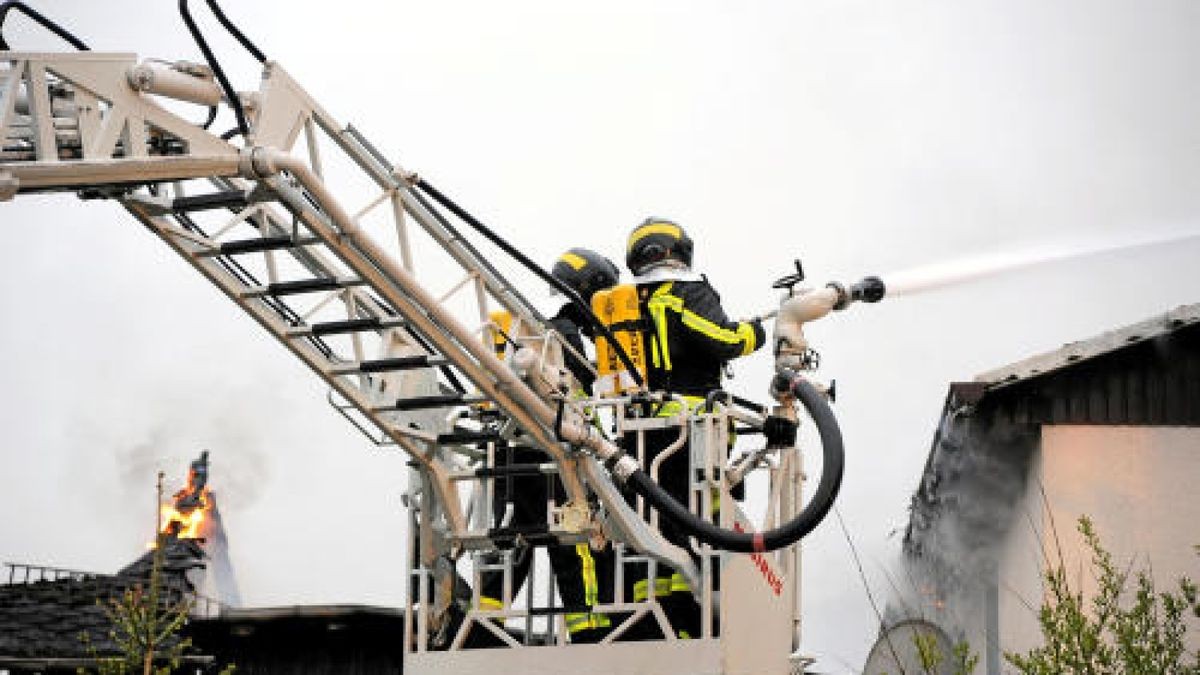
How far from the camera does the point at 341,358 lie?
10602mm

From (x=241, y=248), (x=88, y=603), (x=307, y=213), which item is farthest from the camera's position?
(x=88, y=603)

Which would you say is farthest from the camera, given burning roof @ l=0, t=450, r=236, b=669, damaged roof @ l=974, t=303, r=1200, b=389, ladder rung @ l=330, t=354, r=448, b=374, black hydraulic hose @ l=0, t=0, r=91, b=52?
burning roof @ l=0, t=450, r=236, b=669

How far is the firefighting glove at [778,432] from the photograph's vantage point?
1012cm

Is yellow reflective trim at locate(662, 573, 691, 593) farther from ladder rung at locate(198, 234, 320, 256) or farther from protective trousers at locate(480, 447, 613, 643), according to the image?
ladder rung at locate(198, 234, 320, 256)

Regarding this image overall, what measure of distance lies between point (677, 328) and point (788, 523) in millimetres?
1848

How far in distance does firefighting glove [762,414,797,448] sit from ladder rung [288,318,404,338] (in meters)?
2.02

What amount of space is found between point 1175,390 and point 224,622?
893 cm

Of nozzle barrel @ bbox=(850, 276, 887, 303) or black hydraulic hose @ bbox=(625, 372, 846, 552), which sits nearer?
black hydraulic hose @ bbox=(625, 372, 846, 552)

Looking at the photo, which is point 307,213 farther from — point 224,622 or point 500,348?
point 224,622

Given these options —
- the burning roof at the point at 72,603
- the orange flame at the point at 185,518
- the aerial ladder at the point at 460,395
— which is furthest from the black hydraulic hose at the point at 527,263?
the orange flame at the point at 185,518

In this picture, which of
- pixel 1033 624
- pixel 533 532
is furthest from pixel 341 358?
pixel 1033 624

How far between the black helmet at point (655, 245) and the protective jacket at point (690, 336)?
185 millimetres

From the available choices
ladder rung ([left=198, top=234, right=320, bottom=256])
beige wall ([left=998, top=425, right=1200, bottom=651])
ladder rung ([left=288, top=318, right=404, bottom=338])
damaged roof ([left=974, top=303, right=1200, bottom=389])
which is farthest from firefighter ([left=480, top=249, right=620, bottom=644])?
beige wall ([left=998, top=425, right=1200, bottom=651])

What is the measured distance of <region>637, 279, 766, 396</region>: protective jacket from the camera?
10.8 m
